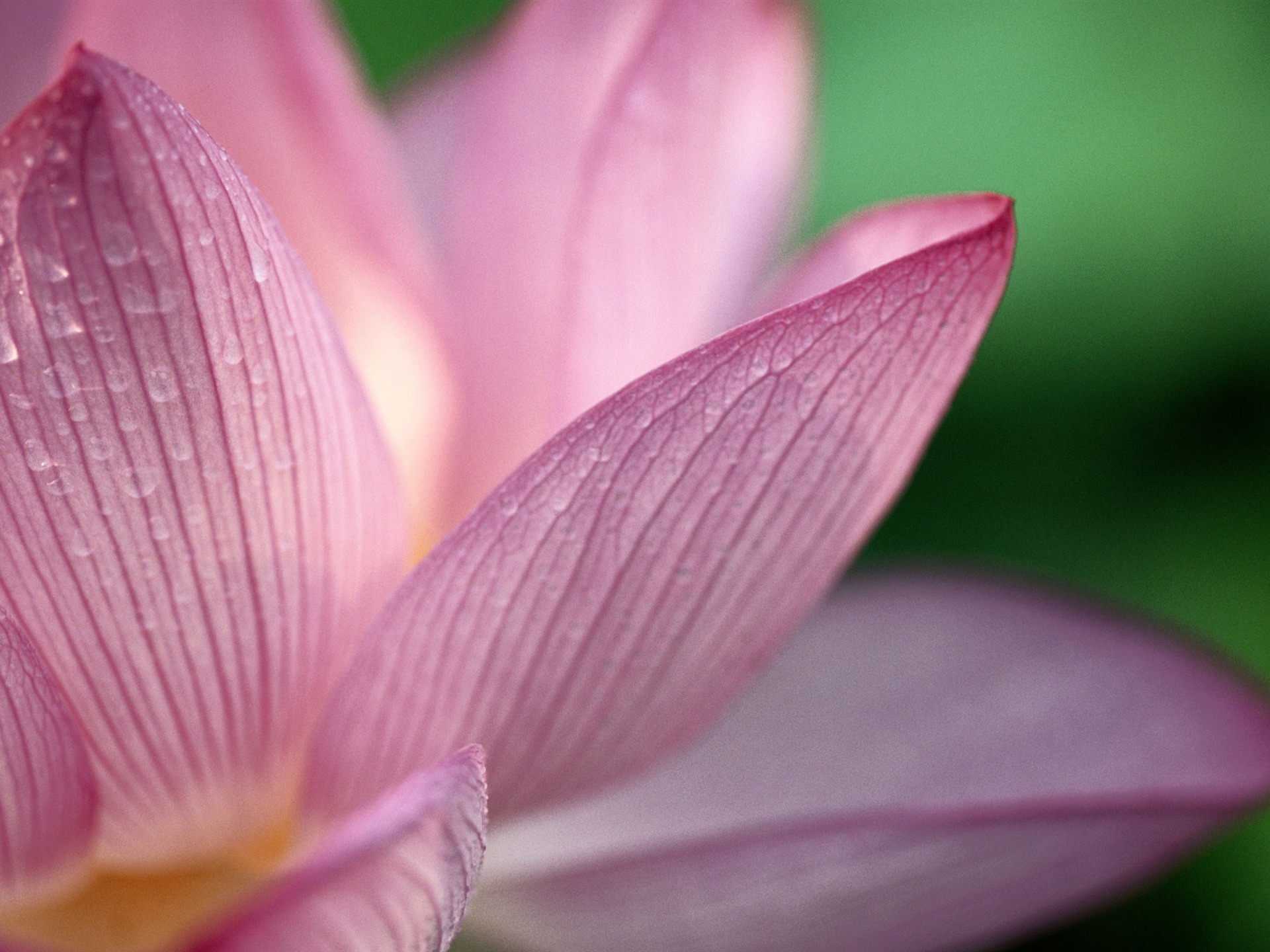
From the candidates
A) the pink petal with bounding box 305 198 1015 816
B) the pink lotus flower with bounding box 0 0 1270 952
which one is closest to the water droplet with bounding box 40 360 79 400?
the pink lotus flower with bounding box 0 0 1270 952

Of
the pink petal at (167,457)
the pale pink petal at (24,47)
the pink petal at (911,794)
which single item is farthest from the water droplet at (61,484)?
the pale pink petal at (24,47)

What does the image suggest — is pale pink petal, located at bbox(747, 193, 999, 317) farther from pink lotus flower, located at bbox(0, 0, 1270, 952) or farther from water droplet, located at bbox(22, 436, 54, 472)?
water droplet, located at bbox(22, 436, 54, 472)

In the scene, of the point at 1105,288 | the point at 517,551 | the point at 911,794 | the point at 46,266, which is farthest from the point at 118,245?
the point at 1105,288

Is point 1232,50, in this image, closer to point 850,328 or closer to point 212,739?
point 850,328

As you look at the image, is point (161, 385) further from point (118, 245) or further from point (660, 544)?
point (660, 544)

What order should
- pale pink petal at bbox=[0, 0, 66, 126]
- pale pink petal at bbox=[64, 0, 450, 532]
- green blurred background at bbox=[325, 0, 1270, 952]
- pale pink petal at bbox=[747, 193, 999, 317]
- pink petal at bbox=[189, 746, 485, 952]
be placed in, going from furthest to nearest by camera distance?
green blurred background at bbox=[325, 0, 1270, 952]
pale pink petal at bbox=[0, 0, 66, 126]
pale pink petal at bbox=[64, 0, 450, 532]
pale pink petal at bbox=[747, 193, 999, 317]
pink petal at bbox=[189, 746, 485, 952]

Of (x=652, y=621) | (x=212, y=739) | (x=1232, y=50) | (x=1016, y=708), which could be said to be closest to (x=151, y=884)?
(x=212, y=739)

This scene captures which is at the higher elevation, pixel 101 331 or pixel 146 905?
pixel 101 331
